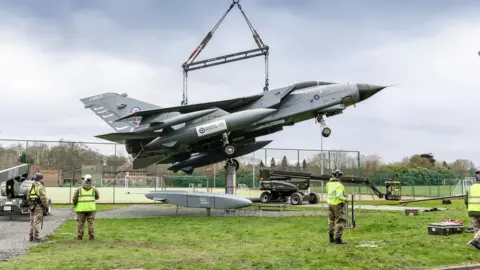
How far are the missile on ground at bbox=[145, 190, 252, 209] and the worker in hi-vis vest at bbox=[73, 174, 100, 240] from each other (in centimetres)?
801

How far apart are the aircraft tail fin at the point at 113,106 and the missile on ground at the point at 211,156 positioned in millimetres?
3855

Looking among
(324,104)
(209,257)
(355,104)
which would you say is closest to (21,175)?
(209,257)

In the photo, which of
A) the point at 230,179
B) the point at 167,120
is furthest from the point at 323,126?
the point at 167,120

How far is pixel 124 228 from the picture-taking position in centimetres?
1418

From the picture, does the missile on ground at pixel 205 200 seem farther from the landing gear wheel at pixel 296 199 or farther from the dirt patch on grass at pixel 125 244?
the dirt patch on grass at pixel 125 244

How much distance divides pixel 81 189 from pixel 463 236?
32.1 ft

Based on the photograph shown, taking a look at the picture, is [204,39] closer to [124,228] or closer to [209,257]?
[124,228]

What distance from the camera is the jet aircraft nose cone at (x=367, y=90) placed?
2170 cm

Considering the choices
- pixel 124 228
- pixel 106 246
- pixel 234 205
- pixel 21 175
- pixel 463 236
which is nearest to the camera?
pixel 106 246

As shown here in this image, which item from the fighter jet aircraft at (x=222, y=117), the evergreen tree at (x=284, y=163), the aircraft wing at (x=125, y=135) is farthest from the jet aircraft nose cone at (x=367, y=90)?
the evergreen tree at (x=284, y=163)

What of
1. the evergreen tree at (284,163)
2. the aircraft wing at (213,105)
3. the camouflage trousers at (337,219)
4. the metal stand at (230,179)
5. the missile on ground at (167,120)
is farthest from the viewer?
the evergreen tree at (284,163)

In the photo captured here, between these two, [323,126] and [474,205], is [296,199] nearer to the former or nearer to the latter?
[323,126]

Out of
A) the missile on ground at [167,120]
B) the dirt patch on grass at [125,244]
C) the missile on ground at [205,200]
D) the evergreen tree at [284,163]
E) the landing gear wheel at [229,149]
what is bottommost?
the dirt patch on grass at [125,244]

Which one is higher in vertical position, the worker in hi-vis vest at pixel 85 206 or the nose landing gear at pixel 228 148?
the nose landing gear at pixel 228 148
